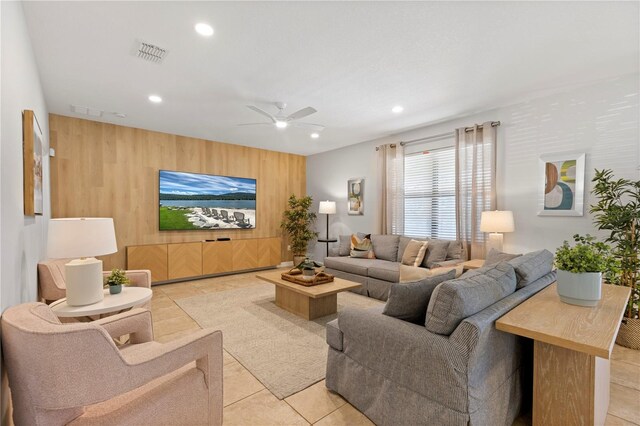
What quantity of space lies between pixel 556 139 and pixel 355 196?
10.9 ft

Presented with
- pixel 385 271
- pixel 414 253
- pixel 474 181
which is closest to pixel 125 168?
pixel 385 271

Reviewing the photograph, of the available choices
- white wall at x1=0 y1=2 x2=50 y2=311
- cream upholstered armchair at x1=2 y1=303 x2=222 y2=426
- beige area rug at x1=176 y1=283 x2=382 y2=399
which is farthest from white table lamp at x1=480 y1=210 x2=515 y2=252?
white wall at x1=0 y1=2 x2=50 y2=311

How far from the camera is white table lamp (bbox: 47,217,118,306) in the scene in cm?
181

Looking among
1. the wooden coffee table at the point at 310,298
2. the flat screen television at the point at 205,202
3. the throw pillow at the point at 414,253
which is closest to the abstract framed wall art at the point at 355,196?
the throw pillow at the point at 414,253

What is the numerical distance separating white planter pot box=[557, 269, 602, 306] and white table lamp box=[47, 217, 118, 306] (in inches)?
112

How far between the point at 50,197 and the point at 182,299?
7.85ft

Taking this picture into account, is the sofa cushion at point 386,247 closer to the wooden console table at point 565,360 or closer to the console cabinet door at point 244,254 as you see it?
the console cabinet door at point 244,254

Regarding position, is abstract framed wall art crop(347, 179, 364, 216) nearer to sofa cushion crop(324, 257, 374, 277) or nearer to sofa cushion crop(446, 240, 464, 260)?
sofa cushion crop(324, 257, 374, 277)

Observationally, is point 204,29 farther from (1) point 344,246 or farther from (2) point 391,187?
(1) point 344,246

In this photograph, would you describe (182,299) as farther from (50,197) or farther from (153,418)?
(153,418)

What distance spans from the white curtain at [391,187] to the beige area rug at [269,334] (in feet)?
5.12

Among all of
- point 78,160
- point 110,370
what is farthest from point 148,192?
point 110,370

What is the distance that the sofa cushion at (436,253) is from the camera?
13.6 feet

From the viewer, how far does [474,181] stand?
415 cm
